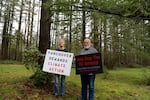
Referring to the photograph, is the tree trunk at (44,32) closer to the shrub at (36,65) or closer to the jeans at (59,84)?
the shrub at (36,65)

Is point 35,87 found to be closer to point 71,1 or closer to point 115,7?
point 71,1

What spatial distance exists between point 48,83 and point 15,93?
1090 millimetres

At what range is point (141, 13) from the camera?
5.64m

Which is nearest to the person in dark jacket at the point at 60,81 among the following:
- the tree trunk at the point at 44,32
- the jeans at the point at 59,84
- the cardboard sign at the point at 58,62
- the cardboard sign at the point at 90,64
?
the jeans at the point at 59,84

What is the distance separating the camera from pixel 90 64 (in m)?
5.80

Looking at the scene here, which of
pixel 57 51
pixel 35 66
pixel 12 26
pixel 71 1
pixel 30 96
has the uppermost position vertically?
pixel 12 26

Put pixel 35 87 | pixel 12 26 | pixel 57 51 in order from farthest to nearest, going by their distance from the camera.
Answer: pixel 12 26 < pixel 35 87 < pixel 57 51

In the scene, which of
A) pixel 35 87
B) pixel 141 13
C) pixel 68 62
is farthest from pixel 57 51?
pixel 141 13

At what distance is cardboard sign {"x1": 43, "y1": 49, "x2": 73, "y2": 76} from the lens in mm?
5953

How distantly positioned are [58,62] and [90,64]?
0.89 m

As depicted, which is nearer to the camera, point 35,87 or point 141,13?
point 141,13

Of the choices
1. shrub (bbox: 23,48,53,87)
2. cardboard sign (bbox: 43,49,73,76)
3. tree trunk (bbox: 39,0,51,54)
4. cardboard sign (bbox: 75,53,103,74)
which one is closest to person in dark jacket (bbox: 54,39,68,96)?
cardboard sign (bbox: 43,49,73,76)

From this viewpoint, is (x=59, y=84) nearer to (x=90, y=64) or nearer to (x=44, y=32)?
(x=90, y=64)

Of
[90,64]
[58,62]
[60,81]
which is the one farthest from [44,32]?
[90,64]
